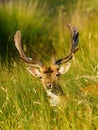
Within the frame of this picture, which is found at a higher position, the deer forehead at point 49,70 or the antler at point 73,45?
the antler at point 73,45

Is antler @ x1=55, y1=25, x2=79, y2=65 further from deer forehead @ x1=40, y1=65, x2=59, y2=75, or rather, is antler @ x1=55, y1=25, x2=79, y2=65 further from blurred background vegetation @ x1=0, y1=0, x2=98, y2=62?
blurred background vegetation @ x1=0, y1=0, x2=98, y2=62

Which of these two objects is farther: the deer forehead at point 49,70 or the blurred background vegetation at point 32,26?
the blurred background vegetation at point 32,26

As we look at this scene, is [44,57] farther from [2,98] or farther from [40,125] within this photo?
[40,125]

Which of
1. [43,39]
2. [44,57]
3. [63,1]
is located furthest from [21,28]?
[63,1]

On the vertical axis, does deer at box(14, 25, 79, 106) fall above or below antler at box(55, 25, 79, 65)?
below

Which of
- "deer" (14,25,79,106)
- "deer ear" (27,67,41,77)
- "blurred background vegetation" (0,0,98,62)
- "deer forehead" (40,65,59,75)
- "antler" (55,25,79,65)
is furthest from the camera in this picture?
"blurred background vegetation" (0,0,98,62)

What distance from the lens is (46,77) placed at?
629cm

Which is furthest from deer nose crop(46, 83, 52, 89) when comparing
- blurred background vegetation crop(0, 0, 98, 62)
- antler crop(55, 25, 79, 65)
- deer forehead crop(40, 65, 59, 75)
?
blurred background vegetation crop(0, 0, 98, 62)

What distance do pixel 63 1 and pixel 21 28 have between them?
5.13 meters

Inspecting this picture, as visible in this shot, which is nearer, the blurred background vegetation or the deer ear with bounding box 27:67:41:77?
the deer ear with bounding box 27:67:41:77

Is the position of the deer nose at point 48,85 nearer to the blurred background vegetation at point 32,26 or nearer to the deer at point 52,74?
the deer at point 52,74

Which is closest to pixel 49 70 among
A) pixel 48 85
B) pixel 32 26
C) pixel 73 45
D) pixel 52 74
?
pixel 52 74

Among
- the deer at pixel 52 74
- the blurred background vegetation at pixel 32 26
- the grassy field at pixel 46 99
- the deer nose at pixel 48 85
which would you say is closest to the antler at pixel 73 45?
the deer at pixel 52 74

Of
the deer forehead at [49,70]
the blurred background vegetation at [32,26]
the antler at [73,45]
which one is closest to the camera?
the deer forehead at [49,70]
